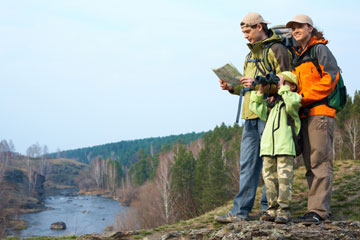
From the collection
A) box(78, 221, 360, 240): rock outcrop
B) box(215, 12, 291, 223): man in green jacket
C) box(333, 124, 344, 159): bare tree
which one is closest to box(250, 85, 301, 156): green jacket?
box(215, 12, 291, 223): man in green jacket

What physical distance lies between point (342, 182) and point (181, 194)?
41.1m

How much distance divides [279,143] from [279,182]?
0.47 m

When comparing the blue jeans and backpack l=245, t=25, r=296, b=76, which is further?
the blue jeans

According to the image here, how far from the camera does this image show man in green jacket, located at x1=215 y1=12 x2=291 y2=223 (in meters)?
4.93

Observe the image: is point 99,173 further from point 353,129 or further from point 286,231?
point 286,231

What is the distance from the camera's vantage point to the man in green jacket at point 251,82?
16.2 ft

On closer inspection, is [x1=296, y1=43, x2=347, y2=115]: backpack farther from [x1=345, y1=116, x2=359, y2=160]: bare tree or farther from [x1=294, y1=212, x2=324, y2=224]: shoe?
[x1=345, y1=116, x2=359, y2=160]: bare tree

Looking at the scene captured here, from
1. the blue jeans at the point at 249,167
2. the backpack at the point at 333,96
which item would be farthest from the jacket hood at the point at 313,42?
the blue jeans at the point at 249,167

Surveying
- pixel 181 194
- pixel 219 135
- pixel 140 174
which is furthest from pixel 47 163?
pixel 181 194

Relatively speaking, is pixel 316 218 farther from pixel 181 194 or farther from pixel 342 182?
pixel 181 194

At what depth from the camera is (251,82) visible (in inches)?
187

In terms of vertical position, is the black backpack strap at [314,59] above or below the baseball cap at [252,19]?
below

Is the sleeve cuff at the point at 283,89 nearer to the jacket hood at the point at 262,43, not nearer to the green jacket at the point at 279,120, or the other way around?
the green jacket at the point at 279,120

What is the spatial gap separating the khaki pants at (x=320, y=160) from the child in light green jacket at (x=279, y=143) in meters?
0.33
